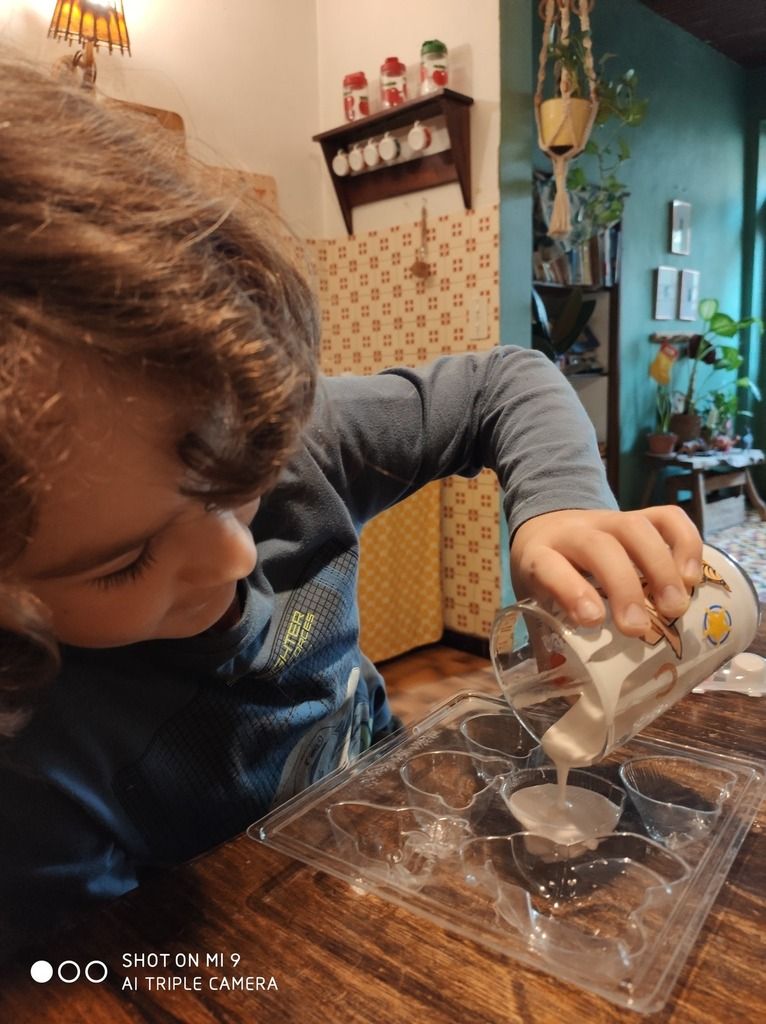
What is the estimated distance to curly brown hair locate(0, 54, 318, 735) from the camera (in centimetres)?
31

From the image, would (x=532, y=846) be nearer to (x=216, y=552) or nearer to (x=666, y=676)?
(x=666, y=676)

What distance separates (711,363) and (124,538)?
408 cm

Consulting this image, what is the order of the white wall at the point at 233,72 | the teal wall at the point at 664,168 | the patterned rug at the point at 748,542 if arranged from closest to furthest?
the white wall at the point at 233,72 → the patterned rug at the point at 748,542 → the teal wall at the point at 664,168

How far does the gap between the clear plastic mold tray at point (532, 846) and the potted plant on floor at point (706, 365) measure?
11.1ft

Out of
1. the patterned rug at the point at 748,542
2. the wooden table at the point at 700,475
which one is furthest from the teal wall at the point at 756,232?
the wooden table at the point at 700,475

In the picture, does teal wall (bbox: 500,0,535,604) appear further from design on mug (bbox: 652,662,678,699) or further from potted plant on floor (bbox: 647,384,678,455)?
potted plant on floor (bbox: 647,384,678,455)

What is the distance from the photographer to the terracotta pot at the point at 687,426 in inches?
143

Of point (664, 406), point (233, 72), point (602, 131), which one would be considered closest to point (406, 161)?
point (233, 72)

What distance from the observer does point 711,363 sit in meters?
3.93

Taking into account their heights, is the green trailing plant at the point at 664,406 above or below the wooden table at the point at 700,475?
above

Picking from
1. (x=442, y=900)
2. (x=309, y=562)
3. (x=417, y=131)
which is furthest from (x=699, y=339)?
(x=442, y=900)

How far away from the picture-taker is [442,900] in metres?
0.41

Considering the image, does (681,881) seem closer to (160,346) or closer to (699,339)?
(160,346)

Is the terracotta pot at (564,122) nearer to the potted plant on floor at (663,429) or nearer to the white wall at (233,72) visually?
the white wall at (233,72)
